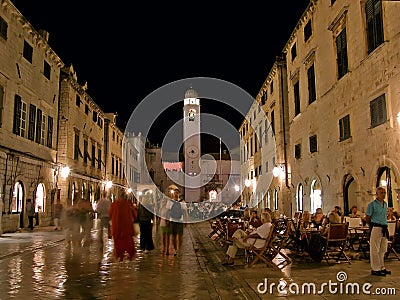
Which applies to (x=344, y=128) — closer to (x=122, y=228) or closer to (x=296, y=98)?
(x=296, y=98)

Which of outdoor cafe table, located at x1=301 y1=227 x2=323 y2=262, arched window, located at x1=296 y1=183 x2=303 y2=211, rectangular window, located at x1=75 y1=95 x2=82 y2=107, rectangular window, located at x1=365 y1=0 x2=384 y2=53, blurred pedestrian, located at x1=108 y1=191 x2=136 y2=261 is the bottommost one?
outdoor cafe table, located at x1=301 y1=227 x2=323 y2=262

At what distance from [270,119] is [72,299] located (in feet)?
89.7

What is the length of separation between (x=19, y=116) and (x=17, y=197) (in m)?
4.16

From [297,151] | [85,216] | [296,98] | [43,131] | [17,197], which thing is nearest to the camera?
[85,216]

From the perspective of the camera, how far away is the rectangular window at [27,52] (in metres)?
22.1

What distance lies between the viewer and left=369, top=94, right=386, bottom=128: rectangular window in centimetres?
1354

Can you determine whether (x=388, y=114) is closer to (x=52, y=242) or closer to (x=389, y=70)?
(x=389, y=70)

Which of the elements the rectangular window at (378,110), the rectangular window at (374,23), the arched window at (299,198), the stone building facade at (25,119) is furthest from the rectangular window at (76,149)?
the rectangular window at (374,23)

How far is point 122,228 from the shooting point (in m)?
8.91

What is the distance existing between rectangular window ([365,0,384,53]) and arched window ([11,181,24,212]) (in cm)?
1732

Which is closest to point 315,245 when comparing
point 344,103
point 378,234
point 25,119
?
point 378,234

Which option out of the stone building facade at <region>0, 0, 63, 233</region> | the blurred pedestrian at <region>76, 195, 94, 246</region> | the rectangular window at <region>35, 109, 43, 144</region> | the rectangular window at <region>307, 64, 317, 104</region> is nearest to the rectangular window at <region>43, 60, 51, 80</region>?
the stone building facade at <region>0, 0, 63, 233</region>

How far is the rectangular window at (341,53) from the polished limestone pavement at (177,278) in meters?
9.34

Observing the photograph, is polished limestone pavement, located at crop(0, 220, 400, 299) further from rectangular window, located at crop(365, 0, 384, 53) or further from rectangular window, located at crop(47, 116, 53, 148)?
rectangular window, located at crop(47, 116, 53, 148)
